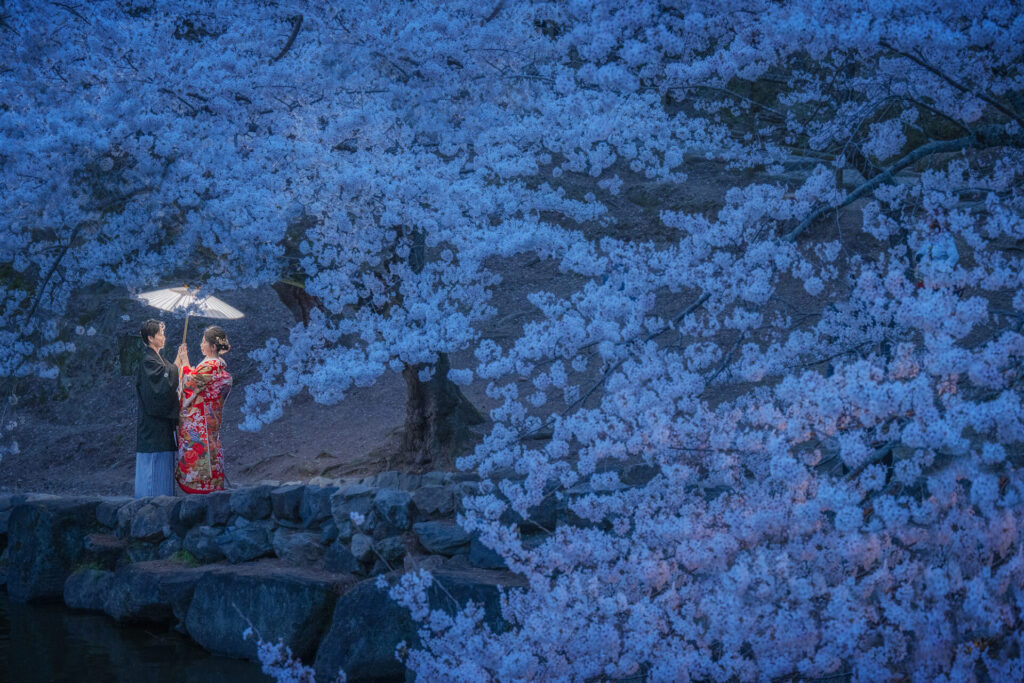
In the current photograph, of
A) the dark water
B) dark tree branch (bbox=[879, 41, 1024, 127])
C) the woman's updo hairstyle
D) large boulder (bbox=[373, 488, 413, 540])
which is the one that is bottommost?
the dark water

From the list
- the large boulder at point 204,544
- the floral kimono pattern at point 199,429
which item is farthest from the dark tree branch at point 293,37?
the large boulder at point 204,544

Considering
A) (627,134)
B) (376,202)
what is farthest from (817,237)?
(376,202)

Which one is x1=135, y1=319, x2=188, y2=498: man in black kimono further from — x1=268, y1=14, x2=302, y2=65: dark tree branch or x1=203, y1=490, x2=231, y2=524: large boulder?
x1=268, y1=14, x2=302, y2=65: dark tree branch

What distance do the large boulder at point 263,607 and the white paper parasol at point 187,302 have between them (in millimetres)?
2087

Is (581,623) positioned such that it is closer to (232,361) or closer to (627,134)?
(627,134)

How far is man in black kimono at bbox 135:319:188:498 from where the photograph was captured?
23.6ft

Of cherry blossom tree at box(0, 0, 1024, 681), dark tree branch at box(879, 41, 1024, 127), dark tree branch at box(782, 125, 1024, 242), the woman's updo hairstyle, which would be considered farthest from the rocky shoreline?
dark tree branch at box(879, 41, 1024, 127)

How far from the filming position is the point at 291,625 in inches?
217

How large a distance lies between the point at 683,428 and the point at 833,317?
1276mm

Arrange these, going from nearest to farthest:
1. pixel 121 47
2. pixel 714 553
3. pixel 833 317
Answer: pixel 714 553 < pixel 833 317 < pixel 121 47

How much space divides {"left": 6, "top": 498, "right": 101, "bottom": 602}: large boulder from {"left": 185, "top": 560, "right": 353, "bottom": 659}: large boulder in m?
1.84

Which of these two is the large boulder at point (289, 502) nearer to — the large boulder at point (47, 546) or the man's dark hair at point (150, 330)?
the man's dark hair at point (150, 330)

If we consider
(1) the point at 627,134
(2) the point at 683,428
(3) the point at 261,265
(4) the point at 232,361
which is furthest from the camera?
(4) the point at 232,361

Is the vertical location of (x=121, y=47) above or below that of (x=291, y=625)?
above
